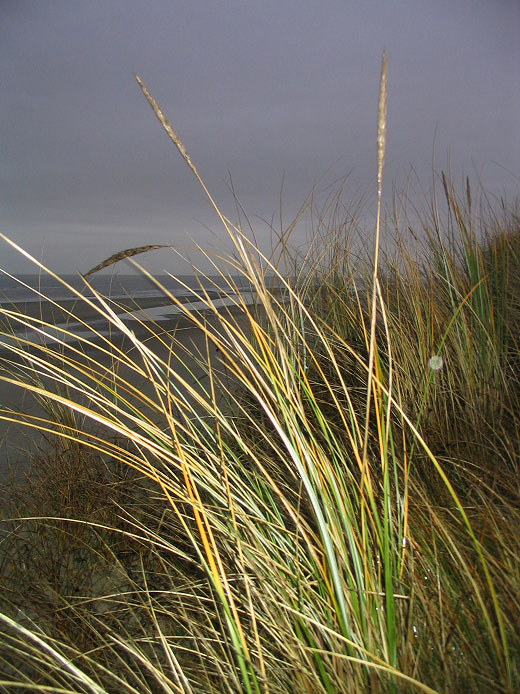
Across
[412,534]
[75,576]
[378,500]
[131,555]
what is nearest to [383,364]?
[378,500]

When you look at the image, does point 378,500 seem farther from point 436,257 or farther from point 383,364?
point 436,257

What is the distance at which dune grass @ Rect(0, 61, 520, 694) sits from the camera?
2.62 feet

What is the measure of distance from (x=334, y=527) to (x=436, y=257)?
1966mm

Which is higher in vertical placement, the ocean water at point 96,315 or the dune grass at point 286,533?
the ocean water at point 96,315

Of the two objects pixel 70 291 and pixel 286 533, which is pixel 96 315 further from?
pixel 286 533

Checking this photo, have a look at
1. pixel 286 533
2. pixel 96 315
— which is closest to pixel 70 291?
pixel 96 315

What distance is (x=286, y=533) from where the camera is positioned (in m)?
1.07

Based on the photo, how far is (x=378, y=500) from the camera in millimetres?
1216

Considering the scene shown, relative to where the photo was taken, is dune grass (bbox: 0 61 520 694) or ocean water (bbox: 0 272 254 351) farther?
ocean water (bbox: 0 272 254 351)

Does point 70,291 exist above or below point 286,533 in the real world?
above

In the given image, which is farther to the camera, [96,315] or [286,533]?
[96,315]

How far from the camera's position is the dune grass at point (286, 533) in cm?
80

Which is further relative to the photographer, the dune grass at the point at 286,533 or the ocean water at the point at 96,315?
the ocean water at the point at 96,315

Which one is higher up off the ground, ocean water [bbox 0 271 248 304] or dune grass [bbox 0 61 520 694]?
ocean water [bbox 0 271 248 304]
